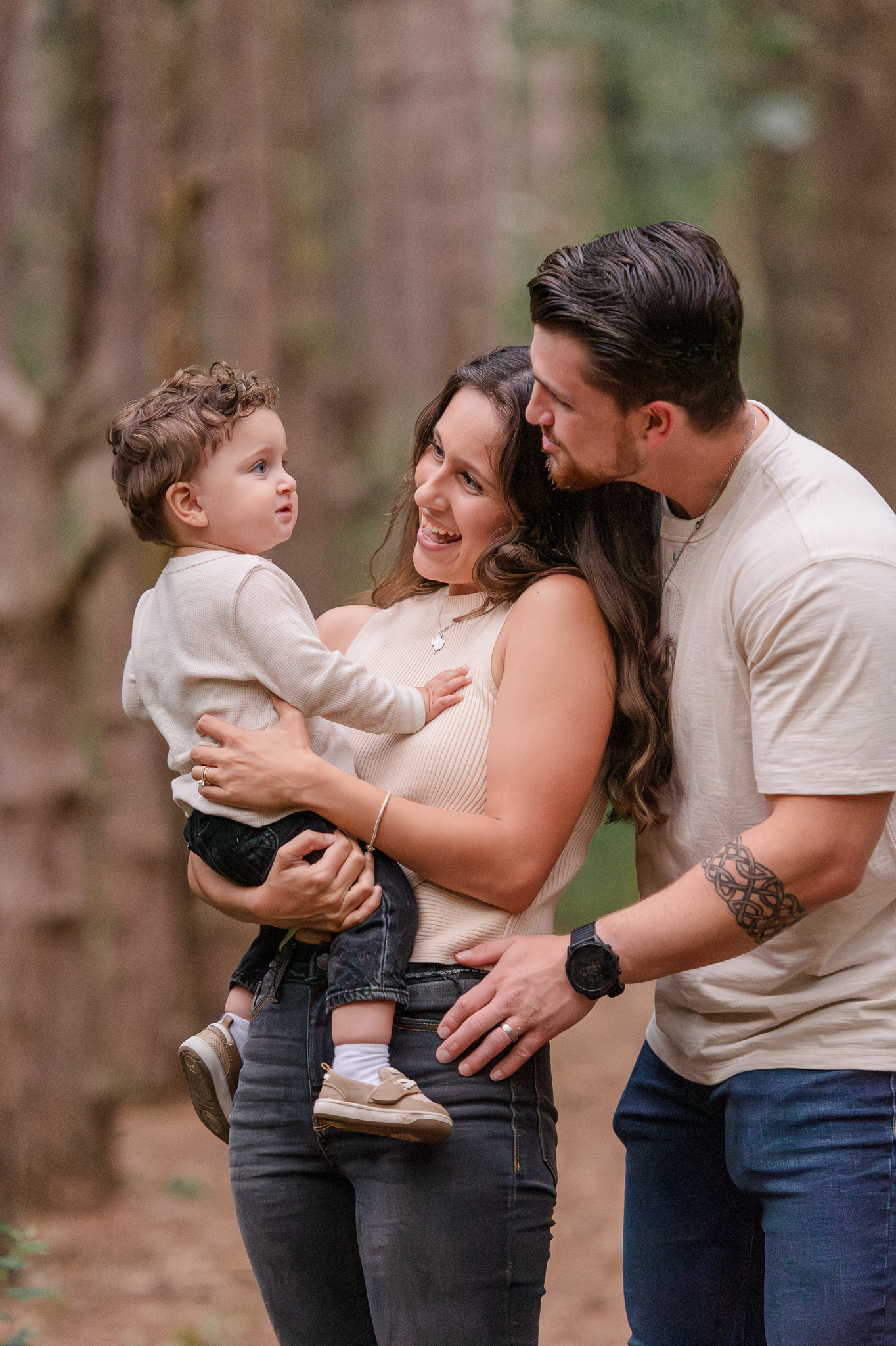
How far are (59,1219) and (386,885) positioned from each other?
361 cm

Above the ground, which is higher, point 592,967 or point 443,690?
point 443,690

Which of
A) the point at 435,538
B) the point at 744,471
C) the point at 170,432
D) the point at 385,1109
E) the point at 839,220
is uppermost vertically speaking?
the point at 839,220

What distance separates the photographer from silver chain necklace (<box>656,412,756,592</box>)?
2072mm

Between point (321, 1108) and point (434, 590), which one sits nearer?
point (321, 1108)

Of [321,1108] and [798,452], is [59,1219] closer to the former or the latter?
[321,1108]

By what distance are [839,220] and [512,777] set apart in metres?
6.41

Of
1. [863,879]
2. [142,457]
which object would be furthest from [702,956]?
[142,457]

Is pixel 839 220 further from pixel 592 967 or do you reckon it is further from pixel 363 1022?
pixel 363 1022

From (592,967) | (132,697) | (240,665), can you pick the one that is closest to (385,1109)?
(592,967)

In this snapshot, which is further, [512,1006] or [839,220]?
[839,220]

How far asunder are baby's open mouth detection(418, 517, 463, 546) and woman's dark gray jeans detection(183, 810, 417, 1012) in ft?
1.78

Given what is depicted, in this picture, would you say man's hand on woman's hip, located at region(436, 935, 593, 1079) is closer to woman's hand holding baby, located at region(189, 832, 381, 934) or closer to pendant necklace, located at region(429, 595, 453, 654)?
woman's hand holding baby, located at region(189, 832, 381, 934)

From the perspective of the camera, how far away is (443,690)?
2.15 m

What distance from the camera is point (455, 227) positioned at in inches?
330
